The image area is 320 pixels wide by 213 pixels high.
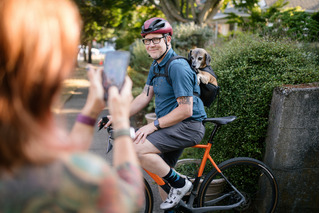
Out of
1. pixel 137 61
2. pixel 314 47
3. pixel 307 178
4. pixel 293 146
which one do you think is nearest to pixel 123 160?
pixel 293 146

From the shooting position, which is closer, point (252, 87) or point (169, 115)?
point (169, 115)

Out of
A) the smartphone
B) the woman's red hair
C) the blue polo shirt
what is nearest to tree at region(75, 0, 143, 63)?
the blue polo shirt

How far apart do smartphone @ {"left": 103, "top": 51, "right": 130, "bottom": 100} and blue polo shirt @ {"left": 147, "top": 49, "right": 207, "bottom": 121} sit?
112cm

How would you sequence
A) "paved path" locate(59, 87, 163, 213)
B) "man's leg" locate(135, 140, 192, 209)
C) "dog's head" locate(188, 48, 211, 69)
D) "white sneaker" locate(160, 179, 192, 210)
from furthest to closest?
"paved path" locate(59, 87, 163, 213) < "dog's head" locate(188, 48, 211, 69) < "white sneaker" locate(160, 179, 192, 210) < "man's leg" locate(135, 140, 192, 209)

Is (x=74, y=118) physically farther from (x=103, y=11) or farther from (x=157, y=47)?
(x=103, y=11)

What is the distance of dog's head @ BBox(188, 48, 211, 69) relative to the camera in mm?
3166

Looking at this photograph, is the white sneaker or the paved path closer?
the white sneaker

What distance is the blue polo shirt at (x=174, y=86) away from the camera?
98.3 inches

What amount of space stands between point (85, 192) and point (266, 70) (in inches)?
119

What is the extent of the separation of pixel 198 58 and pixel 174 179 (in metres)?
1.25

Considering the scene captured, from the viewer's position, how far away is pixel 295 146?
3.16m

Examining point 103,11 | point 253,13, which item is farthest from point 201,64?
point 103,11

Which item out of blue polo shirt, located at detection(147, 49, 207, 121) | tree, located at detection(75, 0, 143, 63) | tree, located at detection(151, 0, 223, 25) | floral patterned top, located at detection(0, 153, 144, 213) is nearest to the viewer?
floral patterned top, located at detection(0, 153, 144, 213)

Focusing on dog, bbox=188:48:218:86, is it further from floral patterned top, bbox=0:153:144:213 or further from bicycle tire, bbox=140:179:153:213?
floral patterned top, bbox=0:153:144:213
